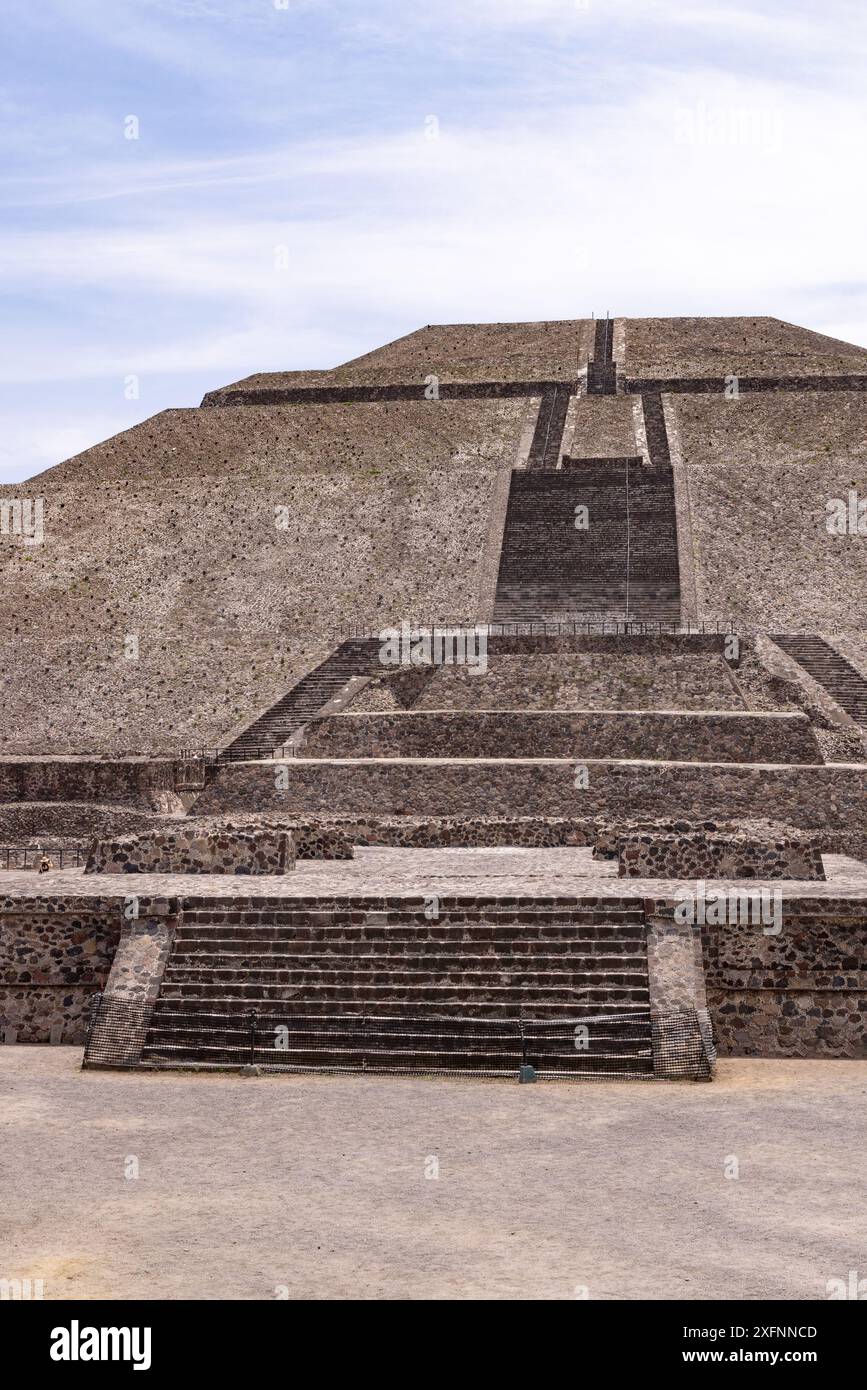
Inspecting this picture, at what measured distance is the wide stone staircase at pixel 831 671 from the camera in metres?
36.5

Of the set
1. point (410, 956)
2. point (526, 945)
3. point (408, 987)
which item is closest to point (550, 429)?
point (526, 945)

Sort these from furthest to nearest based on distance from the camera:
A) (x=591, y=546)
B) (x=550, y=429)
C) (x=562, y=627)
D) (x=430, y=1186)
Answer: (x=550, y=429)
(x=591, y=546)
(x=562, y=627)
(x=430, y=1186)

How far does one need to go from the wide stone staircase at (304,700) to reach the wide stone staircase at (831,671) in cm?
964

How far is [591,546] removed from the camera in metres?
48.5

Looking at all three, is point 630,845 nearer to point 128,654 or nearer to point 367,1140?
point 367,1140

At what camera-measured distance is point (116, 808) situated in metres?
31.4

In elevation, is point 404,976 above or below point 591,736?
below

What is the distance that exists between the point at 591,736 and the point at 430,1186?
21.3 meters

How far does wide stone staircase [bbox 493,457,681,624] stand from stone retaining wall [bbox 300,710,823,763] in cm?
1147

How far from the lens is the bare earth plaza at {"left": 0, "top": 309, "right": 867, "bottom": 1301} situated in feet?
35.1

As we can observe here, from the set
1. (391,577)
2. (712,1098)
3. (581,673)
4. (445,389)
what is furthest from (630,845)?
(445,389)

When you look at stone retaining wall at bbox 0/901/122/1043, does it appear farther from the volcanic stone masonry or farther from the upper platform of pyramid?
the upper platform of pyramid

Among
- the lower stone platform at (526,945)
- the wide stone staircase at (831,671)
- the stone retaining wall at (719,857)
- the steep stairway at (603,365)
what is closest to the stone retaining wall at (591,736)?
the wide stone staircase at (831,671)

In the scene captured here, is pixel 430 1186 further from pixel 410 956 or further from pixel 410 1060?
pixel 410 956
